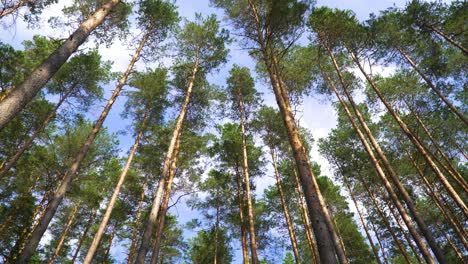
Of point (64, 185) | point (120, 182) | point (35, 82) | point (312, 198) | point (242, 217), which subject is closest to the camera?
point (35, 82)

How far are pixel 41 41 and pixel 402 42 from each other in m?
19.4

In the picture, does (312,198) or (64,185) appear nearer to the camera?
(312,198)

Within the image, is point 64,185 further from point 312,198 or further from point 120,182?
point 312,198

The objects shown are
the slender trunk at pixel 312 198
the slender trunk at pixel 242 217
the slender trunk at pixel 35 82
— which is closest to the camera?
the slender trunk at pixel 35 82

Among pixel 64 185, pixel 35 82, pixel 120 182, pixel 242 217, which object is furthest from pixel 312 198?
pixel 242 217

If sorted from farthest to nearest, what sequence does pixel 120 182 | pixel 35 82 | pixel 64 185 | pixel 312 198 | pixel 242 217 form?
pixel 242 217 < pixel 120 182 < pixel 64 185 < pixel 312 198 < pixel 35 82

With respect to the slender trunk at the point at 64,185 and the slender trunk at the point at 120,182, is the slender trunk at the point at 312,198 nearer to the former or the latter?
the slender trunk at the point at 64,185

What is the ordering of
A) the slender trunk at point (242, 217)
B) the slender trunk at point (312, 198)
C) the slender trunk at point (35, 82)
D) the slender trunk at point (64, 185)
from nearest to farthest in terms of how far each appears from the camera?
the slender trunk at point (35, 82), the slender trunk at point (312, 198), the slender trunk at point (64, 185), the slender trunk at point (242, 217)

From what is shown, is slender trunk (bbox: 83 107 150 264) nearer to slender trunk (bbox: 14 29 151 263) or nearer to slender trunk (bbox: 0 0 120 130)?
slender trunk (bbox: 14 29 151 263)

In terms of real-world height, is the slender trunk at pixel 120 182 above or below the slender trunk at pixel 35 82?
above

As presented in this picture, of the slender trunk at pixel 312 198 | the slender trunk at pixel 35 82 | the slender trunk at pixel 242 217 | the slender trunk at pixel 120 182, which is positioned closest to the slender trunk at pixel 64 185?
the slender trunk at pixel 120 182

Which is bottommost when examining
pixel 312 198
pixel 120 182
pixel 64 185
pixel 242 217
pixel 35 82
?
pixel 312 198

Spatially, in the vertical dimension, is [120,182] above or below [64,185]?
above

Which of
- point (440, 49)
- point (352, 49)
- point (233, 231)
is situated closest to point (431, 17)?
point (440, 49)
